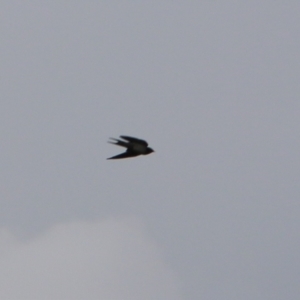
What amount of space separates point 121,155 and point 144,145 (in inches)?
46.9

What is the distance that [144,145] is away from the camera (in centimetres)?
4050

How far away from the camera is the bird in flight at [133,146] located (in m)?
39.9

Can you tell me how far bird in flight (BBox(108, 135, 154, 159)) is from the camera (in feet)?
131

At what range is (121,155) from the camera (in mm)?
40406

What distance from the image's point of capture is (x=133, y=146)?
4019cm
